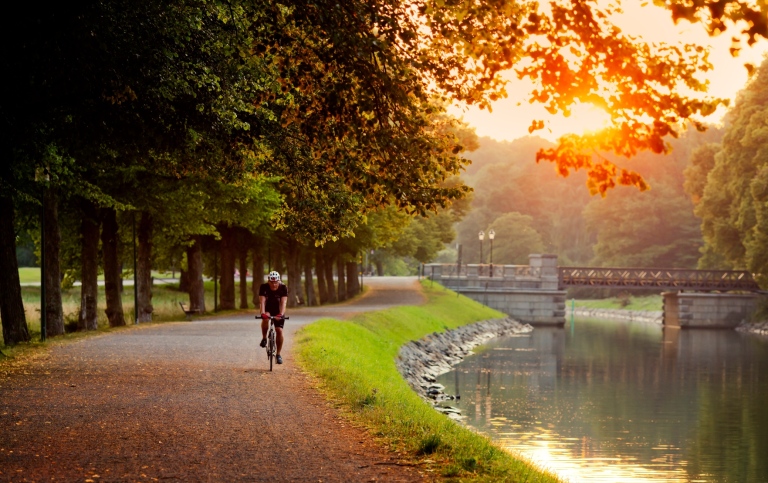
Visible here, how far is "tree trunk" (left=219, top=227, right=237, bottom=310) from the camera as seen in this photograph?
149 ft

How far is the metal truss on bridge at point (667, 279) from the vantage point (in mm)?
79312

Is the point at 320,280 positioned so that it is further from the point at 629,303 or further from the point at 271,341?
the point at 629,303

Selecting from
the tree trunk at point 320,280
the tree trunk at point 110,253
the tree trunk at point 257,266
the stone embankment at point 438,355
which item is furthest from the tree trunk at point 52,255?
the tree trunk at point 320,280

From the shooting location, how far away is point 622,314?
3922 inches

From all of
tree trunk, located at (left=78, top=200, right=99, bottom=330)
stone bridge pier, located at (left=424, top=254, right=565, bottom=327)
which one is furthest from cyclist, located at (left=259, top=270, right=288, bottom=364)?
stone bridge pier, located at (left=424, top=254, right=565, bottom=327)

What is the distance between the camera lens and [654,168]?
4739 inches

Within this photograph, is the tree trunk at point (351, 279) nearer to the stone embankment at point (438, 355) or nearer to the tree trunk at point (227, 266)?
the stone embankment at point (438, 355)

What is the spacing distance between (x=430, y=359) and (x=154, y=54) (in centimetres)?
2419

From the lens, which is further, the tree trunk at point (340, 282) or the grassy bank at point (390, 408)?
the tree trunk at point (340, 282)

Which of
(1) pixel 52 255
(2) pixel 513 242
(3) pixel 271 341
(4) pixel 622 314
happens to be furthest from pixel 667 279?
(3) pixel 271 341

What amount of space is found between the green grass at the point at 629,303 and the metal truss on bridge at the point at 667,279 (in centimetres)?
1308

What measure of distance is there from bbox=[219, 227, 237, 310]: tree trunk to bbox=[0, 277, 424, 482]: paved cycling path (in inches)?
866

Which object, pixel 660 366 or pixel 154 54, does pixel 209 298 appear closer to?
pixel 660 366

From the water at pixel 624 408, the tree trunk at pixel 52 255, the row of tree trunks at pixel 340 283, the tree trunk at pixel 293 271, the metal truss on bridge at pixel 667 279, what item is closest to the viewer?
the water at pixel 624 408
